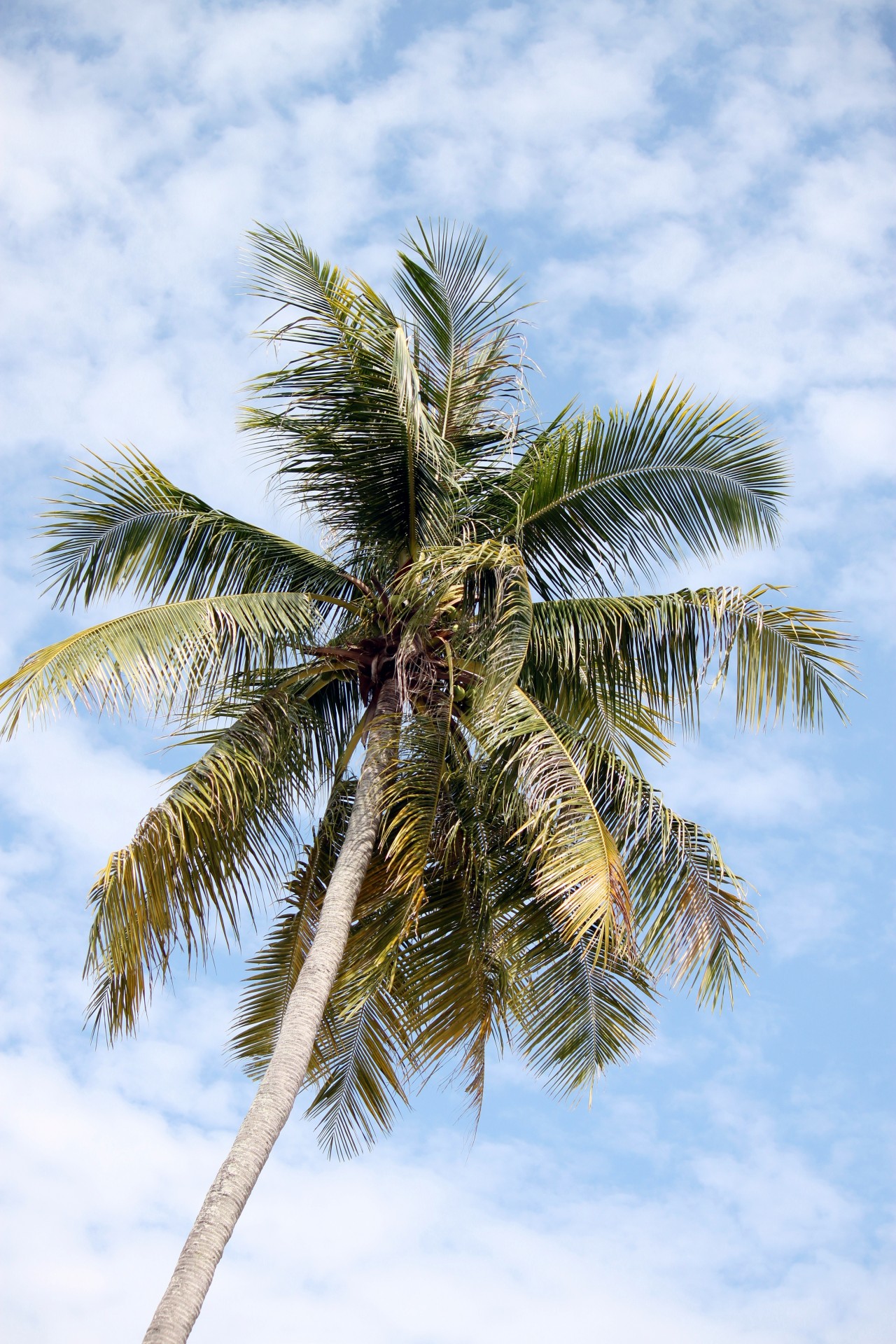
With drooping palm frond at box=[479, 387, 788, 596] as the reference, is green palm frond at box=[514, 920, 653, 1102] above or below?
below

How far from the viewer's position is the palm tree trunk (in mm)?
6555

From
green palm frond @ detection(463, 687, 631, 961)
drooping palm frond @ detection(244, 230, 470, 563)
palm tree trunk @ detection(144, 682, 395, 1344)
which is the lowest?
palm tree trunk @ detection(144, 682, 395, 1344)

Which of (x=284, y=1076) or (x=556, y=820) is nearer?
(x=284, y=1076)

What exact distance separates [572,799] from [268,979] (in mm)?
3385

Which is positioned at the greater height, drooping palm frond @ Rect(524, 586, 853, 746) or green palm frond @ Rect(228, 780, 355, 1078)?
drooping palm frond @ Rect(524, 586, 853, 746)

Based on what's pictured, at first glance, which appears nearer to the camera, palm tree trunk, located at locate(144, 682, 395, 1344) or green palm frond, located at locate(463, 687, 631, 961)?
palm tree trunk, located at locate(144, 682, 395, 1344)

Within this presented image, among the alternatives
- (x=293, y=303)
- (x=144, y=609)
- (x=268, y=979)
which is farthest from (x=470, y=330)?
(x=268, y=979)

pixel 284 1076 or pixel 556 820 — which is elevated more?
pixel 556 820

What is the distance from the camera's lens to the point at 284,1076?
7.67 metres

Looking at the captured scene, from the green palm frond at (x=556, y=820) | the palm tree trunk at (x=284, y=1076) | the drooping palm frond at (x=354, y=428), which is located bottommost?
the palm tree trunk at (x=284, y=1076)

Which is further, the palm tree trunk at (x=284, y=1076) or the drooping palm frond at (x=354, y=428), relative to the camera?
the drooping palm frond at (x=354, y=428)

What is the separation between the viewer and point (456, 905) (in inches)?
386

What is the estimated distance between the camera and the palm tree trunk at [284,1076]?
21.5 ft

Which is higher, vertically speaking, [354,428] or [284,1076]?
[354,428]
